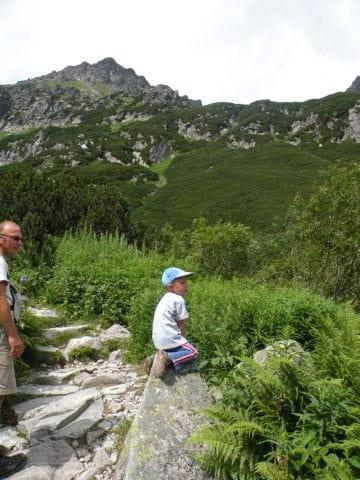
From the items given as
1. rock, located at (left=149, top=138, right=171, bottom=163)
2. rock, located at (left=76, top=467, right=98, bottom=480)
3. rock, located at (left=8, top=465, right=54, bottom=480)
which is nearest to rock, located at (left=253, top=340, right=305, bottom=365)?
rock, located at (left=76, top=467, right=98, bottom=480)

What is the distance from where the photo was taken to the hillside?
98.7 metres

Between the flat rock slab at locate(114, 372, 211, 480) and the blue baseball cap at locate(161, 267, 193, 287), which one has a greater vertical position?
the blue baseball cap at locate(161, 267, 193, 287)

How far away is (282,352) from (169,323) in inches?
51.6

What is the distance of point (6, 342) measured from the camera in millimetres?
4762

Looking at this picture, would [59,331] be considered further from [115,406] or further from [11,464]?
[11,464]

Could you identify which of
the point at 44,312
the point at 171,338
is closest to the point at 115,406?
the point at 171,338

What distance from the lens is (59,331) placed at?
8461mm

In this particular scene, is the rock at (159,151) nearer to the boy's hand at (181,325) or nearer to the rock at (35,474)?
the boy's hand at (181,325)

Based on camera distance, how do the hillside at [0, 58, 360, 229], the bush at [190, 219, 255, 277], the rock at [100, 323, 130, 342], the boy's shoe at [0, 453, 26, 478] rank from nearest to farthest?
the boy's shoe at [0, 453, 26, 478] < the rock at [100, 323, 130, 342] < the bush at [190, 219, 255, 277] < the hillside at [0, 58, 360, 229]

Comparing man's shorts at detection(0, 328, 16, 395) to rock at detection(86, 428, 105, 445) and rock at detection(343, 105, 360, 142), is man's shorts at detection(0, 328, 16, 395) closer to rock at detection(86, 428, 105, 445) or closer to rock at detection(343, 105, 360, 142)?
rock at detection(86, 428, 105, 445)

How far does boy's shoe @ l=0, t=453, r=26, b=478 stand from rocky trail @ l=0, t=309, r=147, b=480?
71 mm

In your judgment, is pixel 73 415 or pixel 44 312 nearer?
pixel 73 415

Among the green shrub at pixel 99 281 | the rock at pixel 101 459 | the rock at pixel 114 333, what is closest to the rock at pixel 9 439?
the rock at pixel 101 459

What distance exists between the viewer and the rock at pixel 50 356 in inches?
295
